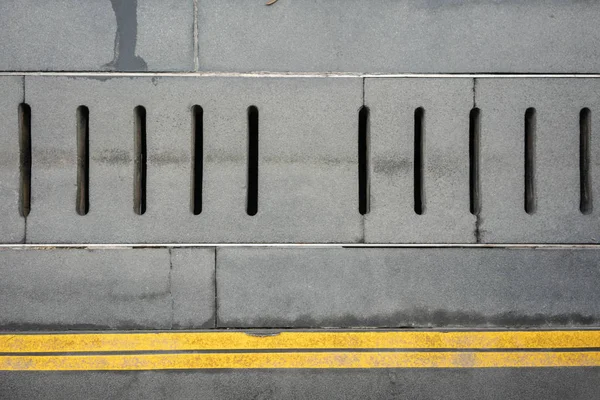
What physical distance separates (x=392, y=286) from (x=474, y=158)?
1.09 m

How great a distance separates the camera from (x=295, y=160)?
3.22 meters

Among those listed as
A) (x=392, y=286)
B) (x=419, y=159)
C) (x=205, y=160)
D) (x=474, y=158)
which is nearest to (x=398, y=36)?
(x=419, y=159)

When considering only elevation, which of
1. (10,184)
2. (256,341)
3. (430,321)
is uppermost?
(10,184)

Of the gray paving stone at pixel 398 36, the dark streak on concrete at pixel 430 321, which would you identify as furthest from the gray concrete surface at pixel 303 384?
the gray paving stone at pixel 398 36

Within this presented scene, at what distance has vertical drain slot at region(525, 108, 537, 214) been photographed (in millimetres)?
3283

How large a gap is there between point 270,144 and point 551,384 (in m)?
2.58

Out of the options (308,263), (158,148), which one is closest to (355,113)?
(308,263)

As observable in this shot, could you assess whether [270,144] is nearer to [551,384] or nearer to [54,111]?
[54,111]

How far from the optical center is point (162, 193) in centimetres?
321

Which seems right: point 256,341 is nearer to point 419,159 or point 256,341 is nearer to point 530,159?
point 419,159

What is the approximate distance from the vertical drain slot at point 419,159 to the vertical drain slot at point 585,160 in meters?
1.13

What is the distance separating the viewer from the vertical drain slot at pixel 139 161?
3.23 metres

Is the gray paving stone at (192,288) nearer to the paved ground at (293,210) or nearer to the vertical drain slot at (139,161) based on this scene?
the paved ground at (293,210)

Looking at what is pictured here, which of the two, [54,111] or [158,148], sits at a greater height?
[54,111]
